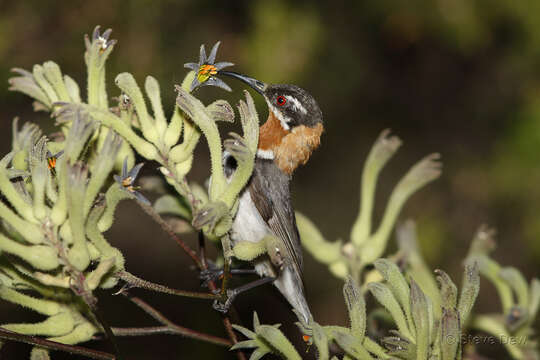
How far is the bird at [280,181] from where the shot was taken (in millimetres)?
4090

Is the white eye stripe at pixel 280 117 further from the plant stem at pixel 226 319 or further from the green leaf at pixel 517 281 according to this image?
the green leaf at pixel 517 281

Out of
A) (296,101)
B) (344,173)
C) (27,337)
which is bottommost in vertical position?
(27,337)

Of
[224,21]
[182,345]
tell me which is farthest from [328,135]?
[182,345]

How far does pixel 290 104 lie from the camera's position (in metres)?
4.27

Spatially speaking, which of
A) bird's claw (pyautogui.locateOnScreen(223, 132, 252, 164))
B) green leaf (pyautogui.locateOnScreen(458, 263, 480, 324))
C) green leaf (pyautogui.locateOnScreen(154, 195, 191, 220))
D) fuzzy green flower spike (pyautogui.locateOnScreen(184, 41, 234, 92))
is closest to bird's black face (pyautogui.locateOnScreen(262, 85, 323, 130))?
green leaf (pyautogui.locateOnScreen(154, 195, 191, 220))

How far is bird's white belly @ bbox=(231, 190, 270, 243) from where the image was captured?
13.3 ft

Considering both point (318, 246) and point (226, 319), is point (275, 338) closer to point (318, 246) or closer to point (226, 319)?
point (226, 319)

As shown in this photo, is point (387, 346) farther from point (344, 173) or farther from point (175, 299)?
point (344, 173)

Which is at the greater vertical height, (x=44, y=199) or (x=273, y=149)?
(x=273, y=149)

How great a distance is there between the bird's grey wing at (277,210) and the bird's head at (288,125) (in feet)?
0.99

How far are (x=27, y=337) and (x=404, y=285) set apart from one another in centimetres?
174

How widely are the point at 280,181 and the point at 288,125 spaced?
0.43 m

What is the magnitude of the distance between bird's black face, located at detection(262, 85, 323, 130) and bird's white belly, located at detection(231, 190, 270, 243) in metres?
0.71

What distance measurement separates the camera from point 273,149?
176 inches
